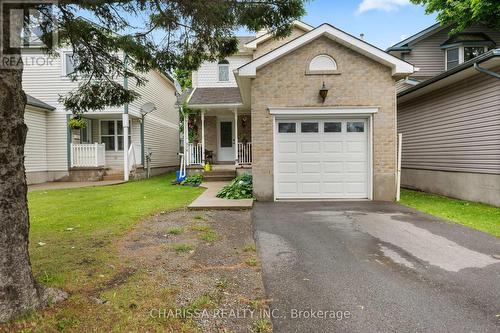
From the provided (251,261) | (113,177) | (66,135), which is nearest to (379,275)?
(251,261)

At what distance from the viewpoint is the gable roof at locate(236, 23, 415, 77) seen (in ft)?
29.4

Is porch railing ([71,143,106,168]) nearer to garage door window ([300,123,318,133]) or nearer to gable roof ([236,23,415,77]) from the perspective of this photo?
gable roof ([236,23,415,77])

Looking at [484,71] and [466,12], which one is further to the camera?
[466,12]

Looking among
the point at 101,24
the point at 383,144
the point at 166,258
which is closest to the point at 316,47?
the point at 383,144

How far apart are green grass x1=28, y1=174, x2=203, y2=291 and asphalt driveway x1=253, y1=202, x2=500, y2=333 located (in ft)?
7.39

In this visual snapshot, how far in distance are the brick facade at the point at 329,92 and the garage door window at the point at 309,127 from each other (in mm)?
600

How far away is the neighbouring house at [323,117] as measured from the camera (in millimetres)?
9289

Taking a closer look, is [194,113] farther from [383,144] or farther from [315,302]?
[315,302]

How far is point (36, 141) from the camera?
50.3 feet

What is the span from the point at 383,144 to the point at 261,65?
405cm

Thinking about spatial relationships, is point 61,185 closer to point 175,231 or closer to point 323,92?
point 175,231

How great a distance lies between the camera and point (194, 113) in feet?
53.2

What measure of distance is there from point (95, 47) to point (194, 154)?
31.4ft

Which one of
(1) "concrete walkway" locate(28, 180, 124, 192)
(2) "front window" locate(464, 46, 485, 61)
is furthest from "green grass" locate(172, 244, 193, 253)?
(2) "front window" locate(464, 46, 485, 61)
